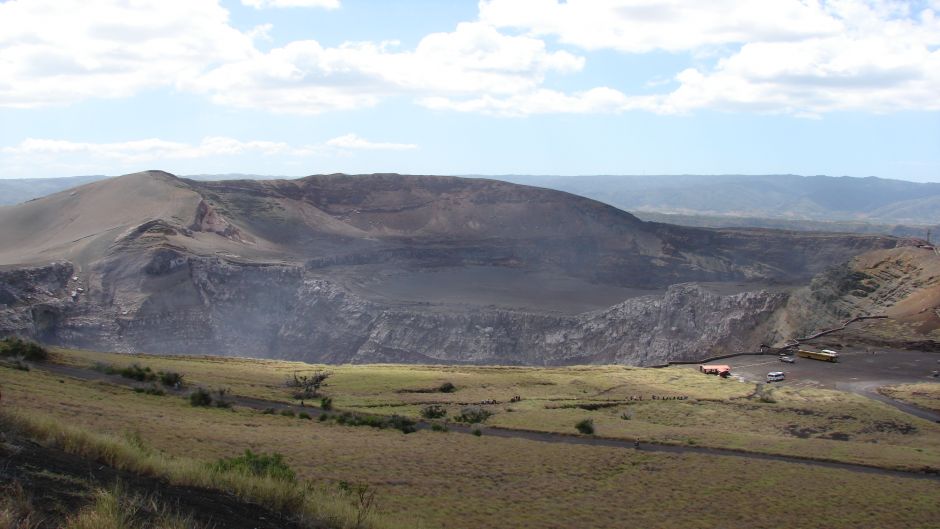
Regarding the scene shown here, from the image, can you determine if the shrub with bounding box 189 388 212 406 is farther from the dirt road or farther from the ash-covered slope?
the ash-covered slope

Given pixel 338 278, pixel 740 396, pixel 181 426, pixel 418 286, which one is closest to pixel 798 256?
pixel 418 286

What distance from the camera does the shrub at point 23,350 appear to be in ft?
106

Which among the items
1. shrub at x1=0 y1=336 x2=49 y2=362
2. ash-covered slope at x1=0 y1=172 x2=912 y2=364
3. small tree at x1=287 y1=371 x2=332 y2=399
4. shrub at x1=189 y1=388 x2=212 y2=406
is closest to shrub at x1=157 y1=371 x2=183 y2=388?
shrub at x1=189 y1=388 x2=212 y2=406

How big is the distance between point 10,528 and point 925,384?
46285mm

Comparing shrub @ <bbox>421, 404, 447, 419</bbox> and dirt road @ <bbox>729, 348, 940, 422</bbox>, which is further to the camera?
dirt road @ <bbox>729, 348, 940, 422</bbox>

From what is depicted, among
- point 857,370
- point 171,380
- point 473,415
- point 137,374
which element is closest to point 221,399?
point 171,380

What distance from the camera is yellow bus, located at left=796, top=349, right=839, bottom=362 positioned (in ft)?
168

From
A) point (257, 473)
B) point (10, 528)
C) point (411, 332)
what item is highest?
point (10, 528)

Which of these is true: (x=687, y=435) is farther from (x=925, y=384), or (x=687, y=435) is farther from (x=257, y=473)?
(x=925, y=384)

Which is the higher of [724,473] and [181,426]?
[181,426]

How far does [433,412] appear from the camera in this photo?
32094 mm

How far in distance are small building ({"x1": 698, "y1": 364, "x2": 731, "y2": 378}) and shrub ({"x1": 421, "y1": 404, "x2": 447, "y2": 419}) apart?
2361cm

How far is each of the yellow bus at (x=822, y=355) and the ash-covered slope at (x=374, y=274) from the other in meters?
15.4

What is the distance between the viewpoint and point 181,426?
72.3 feet
